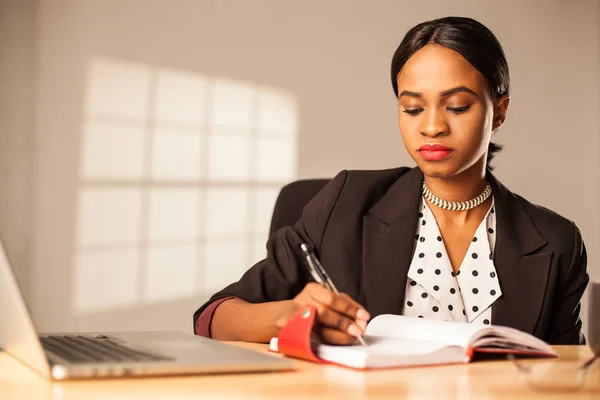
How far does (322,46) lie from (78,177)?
150 cm

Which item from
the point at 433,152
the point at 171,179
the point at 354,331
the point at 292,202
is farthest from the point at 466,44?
the point at 171,179

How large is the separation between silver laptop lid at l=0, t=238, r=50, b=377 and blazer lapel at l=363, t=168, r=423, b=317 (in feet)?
2.91

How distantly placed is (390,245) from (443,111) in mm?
306

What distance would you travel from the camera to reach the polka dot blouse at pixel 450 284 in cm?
176

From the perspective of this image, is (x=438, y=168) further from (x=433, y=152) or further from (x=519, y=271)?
(x=519, y=271)

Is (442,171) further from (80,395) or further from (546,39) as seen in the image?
(546,39)

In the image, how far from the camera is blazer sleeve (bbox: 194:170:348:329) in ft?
5.69

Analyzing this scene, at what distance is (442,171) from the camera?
173 cm

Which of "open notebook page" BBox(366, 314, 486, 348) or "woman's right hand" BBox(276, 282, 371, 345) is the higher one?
"woman's right hand" BBox(276, 282, 371, 345)

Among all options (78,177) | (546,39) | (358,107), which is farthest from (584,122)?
(78,177)

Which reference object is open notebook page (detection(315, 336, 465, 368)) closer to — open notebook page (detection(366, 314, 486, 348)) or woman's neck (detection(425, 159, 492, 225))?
open notebook page (detection(366, 314, 486, 348))

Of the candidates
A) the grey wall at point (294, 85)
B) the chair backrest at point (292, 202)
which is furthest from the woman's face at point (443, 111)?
the grey wall at point (294, 85)

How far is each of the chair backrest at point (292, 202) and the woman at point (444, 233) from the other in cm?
14

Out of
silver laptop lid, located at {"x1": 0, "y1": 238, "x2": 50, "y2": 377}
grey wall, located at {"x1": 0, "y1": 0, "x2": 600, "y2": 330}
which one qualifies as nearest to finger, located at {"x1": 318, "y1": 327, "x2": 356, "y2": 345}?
silver laptop lid, located at {"x1": 0, "y1": 238, "x2": 50, "y2": 377}
